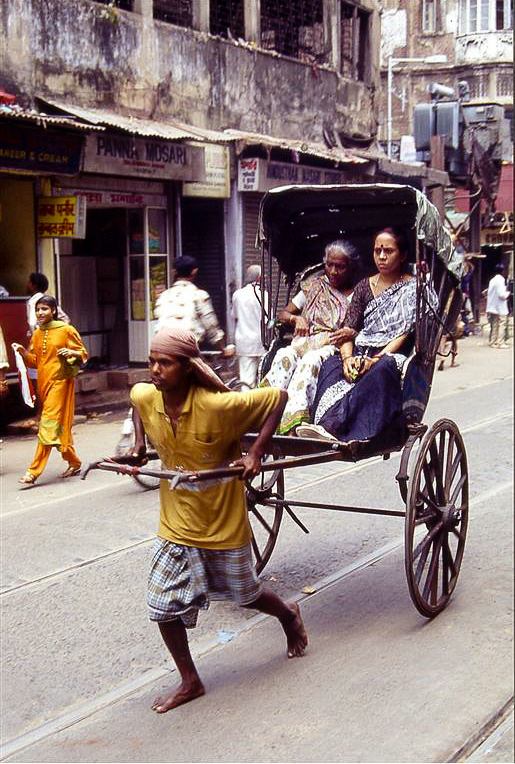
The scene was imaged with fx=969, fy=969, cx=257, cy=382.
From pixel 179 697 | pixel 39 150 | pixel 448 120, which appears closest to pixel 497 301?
pixel 448 120

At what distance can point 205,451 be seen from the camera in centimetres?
395

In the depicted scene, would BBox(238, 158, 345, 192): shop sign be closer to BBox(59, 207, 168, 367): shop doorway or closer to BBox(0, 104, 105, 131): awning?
BBox(59, 207, 168, 367): shop doorway

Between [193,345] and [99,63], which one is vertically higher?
[99,63]

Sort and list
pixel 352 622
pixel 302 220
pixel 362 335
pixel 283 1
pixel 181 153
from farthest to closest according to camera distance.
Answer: pixel 283 1, pixel 181 153, pixel 302 220, pixel 362 335, pixel 352 622

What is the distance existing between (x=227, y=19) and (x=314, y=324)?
41.2 feet

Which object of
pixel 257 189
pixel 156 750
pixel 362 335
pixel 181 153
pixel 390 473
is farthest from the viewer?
pixel 257 189

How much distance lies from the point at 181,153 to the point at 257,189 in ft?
8.37

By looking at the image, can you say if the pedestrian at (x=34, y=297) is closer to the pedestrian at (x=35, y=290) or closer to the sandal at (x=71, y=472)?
the pedestrian at (x=35, y=290)

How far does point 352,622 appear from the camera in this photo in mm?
4926

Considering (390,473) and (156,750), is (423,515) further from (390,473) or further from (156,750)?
(390,473)

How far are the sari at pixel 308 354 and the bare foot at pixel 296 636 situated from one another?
107 cm

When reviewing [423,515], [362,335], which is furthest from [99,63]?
[423,515]

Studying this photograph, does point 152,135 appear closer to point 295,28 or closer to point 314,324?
point 314,324

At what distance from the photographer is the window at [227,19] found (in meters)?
16.7
